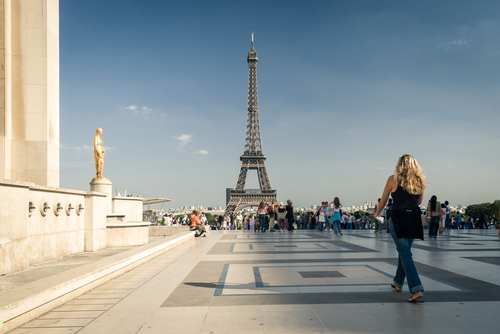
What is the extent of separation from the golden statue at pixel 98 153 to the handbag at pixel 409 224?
12.7m

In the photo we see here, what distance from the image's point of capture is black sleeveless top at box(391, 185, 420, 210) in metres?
4.82

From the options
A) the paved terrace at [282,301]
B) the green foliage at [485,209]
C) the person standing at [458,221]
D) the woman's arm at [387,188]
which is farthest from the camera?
the green foliage at [485,209]

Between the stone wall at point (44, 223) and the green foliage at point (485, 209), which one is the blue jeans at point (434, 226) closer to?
the stone wall at point (44, 223)

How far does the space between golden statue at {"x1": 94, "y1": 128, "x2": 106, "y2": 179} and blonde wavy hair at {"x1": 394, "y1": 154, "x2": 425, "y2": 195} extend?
1264cm

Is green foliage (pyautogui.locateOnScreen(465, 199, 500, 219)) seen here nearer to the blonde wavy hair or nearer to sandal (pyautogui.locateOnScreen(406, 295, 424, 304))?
the blonde wavy hair

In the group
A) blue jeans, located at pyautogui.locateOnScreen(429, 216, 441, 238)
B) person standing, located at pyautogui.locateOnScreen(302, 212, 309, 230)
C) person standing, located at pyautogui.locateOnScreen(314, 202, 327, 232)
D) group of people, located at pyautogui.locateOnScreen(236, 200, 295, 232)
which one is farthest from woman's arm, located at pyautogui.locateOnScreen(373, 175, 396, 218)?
person standing, located at pyautogui.locateOnScreen(302, 212, 309, 230)

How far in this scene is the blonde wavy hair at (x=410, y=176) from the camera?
479cm

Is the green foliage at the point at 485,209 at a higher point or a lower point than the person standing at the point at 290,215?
lower

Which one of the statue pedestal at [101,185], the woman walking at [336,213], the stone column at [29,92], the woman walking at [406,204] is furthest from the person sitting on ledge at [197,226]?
the woman walking at [406,204]

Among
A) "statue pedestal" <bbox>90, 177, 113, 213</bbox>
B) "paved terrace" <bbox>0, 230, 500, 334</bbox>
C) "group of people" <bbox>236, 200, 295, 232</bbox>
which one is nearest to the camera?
"paved terrace" <bbox>0, 230, 500, 334</bbox>

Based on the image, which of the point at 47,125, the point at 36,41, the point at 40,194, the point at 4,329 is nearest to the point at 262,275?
the point at 4,329

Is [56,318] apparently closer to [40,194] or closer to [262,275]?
[262,275]

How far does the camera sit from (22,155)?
12.6m

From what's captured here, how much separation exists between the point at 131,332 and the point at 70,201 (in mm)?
6936
